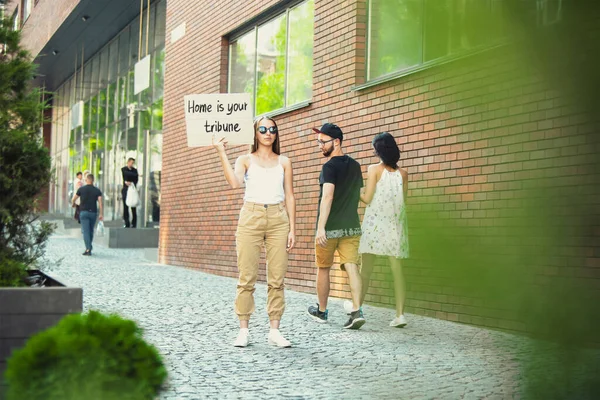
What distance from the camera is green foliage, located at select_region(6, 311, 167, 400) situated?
264 cm

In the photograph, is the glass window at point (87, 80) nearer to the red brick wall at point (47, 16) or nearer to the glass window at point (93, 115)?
the glass window at point (93, 115)

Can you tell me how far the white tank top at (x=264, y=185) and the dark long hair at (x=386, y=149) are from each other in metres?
0.86

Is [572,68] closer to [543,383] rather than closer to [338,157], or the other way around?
[543,383]

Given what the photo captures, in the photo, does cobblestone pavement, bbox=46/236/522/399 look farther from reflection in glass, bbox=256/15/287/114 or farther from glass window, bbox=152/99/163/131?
glass window, bbox=152/99/163/131

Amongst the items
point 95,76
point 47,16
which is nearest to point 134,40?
point 47,16

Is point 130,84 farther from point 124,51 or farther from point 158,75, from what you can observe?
point 158,75

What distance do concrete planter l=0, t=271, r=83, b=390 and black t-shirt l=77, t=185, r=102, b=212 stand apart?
13820 mm

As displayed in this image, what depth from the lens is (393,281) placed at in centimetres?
104

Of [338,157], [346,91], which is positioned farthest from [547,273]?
[346,91]

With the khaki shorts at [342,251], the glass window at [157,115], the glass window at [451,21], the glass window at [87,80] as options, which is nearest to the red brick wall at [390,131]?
the glass window at [451,21]

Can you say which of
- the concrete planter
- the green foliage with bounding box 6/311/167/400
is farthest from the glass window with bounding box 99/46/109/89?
the green foliage with bounding box 6/311/167/400

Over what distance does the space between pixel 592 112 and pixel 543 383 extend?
0.77 ft

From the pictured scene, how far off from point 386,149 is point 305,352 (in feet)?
5.76

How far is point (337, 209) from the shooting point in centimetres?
754
